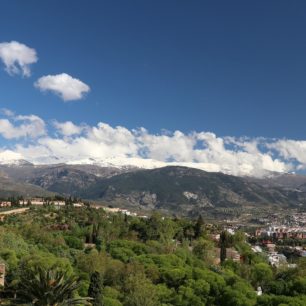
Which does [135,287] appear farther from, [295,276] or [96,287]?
[295,276]

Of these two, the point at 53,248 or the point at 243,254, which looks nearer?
the point at 53,248

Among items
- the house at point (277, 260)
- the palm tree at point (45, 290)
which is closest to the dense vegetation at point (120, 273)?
the palm tree at point (45, 290)

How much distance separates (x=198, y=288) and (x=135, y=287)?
39.4 feet

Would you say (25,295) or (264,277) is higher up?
(25,295)

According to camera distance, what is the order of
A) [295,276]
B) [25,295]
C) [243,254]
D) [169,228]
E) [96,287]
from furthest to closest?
[169,228]
[243,254]
[295,276]
[96,287]
[25,295]

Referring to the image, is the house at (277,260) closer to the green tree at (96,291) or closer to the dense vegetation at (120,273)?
the dense vegetation at (120,273)

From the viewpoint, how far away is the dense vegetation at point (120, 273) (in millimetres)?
37750

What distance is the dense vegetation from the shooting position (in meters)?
37.8

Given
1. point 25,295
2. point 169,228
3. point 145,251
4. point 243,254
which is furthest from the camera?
point 169,228

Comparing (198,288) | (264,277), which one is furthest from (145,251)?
(198,288)

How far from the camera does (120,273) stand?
237ft

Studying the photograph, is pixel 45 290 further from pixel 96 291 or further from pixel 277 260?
pixel 277 260

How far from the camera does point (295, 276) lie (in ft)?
279

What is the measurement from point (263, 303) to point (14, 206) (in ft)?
361
